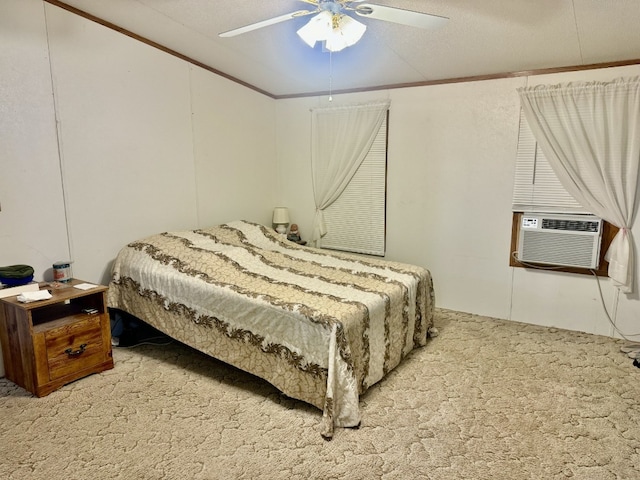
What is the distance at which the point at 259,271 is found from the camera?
9.71 ft

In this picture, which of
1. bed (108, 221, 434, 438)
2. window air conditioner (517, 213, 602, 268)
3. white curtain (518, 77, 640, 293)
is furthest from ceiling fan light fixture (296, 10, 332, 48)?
window air conditioner (517, 213, 602, 268)

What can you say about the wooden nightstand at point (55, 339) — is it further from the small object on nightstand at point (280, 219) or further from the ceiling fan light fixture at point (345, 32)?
the small object on nightstand at point (280, 219)

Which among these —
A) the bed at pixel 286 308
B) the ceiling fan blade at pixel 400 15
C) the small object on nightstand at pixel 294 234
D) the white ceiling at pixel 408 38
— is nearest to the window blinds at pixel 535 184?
the white ceiling at pixel 408 38

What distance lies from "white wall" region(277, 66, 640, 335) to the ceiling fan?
5.43 feet

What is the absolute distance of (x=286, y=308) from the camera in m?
2.28

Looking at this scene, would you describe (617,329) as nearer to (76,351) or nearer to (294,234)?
(294,234)

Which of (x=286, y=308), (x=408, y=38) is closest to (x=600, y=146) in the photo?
(x=408, y=38)

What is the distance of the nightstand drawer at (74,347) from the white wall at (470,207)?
2.78 m

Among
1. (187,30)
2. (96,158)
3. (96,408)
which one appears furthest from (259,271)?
(187,30)

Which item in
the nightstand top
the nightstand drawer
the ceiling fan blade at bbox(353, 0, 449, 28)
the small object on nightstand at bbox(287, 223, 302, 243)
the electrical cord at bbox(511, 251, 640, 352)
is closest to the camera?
the ceiling fan blade at bbox(353, 0, 449, 28)

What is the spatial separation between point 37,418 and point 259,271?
5.03 feet

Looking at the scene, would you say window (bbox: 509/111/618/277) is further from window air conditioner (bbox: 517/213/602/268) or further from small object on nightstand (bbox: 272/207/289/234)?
small object on nightstand (bbox: 272/207/289/234)

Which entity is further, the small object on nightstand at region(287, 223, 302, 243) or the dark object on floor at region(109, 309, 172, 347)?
the small object on nightstand at region(287, 223, 302, 243)

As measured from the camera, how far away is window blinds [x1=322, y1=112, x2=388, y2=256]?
13.5 feet
